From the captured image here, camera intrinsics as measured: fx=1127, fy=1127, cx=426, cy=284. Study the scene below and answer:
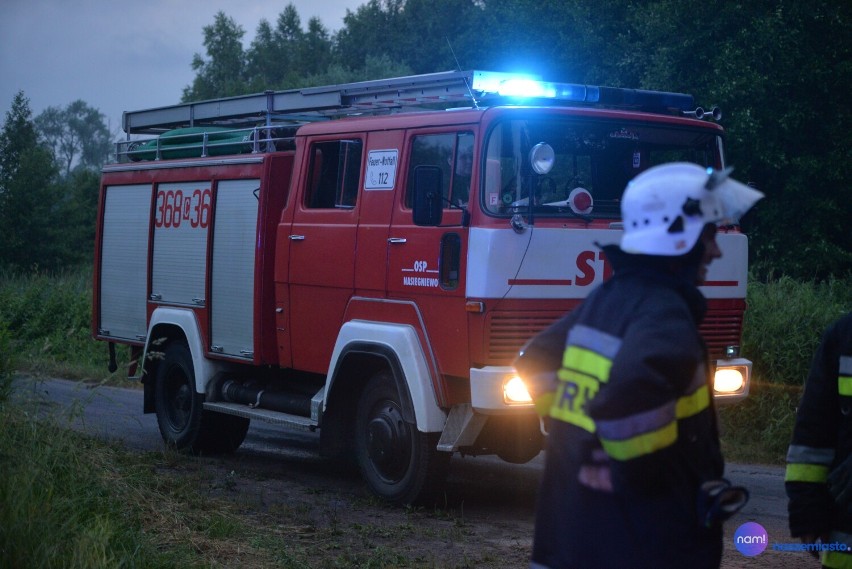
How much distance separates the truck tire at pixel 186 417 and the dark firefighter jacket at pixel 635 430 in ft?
25.1

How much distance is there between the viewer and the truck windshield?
23.6 ft

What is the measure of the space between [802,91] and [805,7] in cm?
161

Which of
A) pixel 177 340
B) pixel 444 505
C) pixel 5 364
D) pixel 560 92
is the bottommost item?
pixel 444 505

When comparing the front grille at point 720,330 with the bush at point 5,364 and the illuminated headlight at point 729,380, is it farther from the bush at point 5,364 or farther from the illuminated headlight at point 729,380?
the bush at point 5,364

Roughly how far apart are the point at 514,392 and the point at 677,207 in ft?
13.9

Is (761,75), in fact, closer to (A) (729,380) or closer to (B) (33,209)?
(A) (729,380)

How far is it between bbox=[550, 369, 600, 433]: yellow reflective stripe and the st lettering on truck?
13.0ft

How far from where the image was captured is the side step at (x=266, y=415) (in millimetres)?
8680

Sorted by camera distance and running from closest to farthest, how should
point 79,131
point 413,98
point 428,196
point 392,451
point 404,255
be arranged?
point 428,196 < point 404,255 < point 392,451 < point 413,98 < point 79,131

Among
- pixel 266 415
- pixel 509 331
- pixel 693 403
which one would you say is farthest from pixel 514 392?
pixel 693 403

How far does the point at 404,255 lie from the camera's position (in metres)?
7.68

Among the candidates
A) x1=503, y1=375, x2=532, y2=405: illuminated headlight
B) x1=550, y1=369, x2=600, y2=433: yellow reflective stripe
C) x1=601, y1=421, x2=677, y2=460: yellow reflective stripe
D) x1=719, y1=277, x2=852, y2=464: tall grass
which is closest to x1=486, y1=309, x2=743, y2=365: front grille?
x1=503, y1=375, x2=532, y2=405: illuminated headlight

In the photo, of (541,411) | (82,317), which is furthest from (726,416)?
(82,317)

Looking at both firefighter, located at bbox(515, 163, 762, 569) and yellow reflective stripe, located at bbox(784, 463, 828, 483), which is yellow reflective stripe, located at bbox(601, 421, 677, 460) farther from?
yellow reflective stripe, located at bbox(784, 463, 828, 483)
